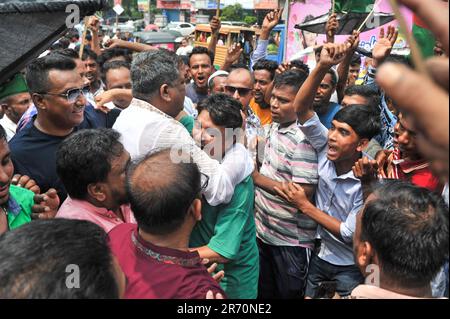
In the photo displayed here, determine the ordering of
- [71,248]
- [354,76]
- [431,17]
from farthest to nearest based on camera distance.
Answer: [354,76], [71,248], [431,17]

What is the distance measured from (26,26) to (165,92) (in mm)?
852

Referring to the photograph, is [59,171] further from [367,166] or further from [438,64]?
[438,64]

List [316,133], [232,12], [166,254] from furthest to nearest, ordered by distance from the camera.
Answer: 1. [232,12]
2. [316,133]
3. [166,254]

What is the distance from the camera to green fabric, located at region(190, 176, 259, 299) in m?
2.20

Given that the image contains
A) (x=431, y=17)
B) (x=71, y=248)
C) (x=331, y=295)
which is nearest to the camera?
(x=431, y=17)

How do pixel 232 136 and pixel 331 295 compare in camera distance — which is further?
pixel 232 136

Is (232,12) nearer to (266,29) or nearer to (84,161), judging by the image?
(266,29)

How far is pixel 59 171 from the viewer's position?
6.68 ft

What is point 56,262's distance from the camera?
108 cm

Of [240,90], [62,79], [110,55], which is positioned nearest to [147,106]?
[62,79]

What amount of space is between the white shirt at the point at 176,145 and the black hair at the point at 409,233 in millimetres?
760

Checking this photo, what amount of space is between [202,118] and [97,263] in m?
1.41

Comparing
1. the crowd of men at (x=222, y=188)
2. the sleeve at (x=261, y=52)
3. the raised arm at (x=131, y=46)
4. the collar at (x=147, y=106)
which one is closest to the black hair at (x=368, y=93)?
the crowd of men at (x=222, y=188)

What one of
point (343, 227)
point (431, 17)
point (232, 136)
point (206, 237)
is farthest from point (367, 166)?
point (431, 17)
